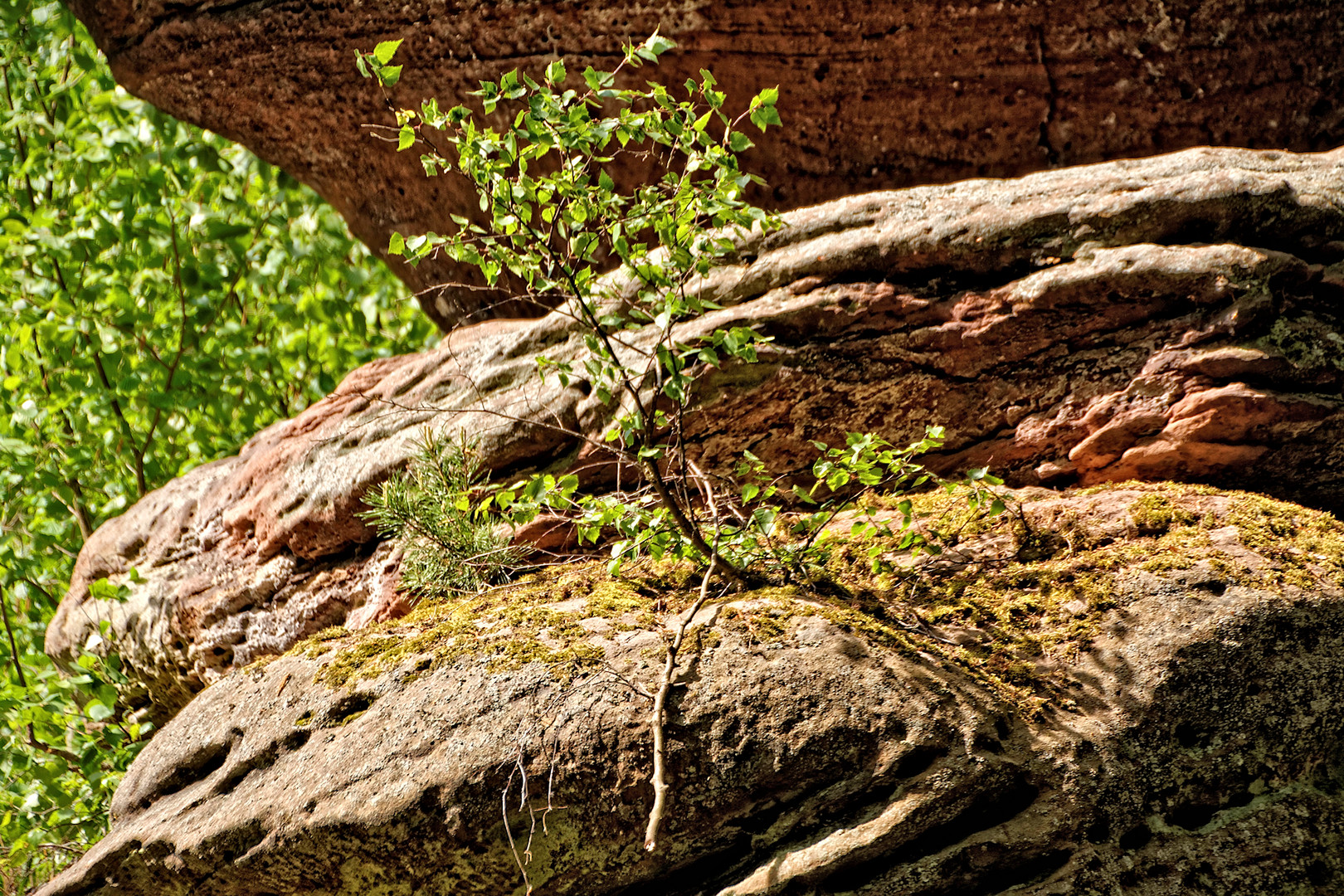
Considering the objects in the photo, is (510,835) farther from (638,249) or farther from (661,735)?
(638,249)

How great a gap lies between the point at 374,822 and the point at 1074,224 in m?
3.56

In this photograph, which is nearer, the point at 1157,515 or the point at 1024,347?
the point at 1157,515

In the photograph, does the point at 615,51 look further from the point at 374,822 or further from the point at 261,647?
the point at 374,822

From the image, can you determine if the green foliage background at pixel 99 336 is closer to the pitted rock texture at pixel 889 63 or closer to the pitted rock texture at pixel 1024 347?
the pitted rock texture at pixel 889 63

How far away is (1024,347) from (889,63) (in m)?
2.21

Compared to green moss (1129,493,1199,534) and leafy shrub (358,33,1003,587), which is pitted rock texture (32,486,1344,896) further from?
leafy shrub (358,33,1003,587)

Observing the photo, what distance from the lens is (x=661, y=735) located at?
2.98 meters

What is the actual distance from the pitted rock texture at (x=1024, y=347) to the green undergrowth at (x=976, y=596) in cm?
33

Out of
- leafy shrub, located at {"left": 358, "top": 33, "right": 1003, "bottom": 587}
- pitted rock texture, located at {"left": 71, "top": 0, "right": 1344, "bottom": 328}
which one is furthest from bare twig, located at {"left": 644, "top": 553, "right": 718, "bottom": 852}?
pitted rock texture, located at {"left": 71, "top": 0, "right": 1344, "bottom": 328}

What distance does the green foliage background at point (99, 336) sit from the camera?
640 cm

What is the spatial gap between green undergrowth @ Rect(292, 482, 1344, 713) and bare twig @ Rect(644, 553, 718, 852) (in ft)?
0.51

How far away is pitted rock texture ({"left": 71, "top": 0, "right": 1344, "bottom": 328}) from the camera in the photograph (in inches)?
214

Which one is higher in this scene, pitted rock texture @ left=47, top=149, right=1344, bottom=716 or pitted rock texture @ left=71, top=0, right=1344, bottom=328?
pitted rock texture @ left=71, top=0, right=1344, bottom=328

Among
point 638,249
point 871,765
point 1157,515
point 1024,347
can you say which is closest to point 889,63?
point 1024,347
